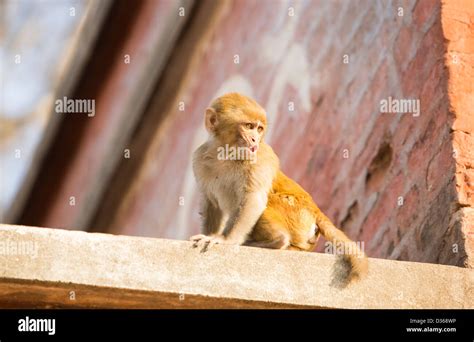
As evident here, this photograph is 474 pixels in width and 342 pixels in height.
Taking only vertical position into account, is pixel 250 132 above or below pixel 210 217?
above

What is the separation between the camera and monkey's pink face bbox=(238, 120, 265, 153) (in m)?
5.95

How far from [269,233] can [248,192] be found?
0.24 m

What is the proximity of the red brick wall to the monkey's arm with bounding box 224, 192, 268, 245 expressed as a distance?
963 mm

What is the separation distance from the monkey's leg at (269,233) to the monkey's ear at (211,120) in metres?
0.63

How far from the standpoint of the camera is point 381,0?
7223 mm

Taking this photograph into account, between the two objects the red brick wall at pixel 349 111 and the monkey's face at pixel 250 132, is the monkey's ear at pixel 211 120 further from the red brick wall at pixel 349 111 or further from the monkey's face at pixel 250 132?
the red brick wall at pixel 349 111

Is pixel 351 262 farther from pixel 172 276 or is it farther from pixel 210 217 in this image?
pixel 210 217

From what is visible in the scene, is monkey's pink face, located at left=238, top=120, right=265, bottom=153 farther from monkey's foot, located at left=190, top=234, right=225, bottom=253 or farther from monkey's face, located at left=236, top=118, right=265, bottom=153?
monkey's foot, located at left=190, top=234, right=225, bottom=253

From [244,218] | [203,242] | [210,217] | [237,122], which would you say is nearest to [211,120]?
[237,122]

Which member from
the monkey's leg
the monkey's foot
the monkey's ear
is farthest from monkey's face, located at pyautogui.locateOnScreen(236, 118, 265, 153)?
the monkey's foot

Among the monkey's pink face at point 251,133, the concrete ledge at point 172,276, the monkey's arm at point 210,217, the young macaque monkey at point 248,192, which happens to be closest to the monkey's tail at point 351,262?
the concrete ledge at point 172,276

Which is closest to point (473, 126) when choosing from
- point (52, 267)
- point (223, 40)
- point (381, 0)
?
point (381, 0)

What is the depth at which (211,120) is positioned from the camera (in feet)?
20.4

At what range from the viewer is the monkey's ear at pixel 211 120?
6195mm
